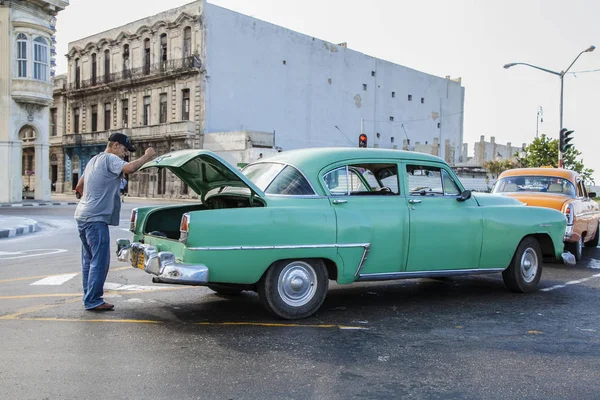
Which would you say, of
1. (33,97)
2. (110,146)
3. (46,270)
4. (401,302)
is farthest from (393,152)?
(33,97)

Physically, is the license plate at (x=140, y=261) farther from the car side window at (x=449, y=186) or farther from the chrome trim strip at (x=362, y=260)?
the car side window at (x=449, y=186)

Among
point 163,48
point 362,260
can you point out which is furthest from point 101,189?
point 163,48

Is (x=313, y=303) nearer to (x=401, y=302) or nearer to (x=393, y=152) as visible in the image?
(x=401, y=302)

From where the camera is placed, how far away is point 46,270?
901 centimetres

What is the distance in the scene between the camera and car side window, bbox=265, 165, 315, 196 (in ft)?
19.6

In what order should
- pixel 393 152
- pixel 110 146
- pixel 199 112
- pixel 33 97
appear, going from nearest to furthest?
pixel 110 146, pixel 393 152, pixel 33 97, pixel 199 112

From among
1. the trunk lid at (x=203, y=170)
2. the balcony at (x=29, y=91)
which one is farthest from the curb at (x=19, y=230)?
the balcony at (x=29, y=91)

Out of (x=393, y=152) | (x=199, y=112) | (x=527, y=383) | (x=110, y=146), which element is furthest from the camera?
(x=199, y=112)

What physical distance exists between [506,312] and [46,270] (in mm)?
6496

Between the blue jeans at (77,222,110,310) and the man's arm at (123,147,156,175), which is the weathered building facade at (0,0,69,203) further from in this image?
the man's arm at (123,147,156,175)

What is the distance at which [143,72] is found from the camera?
4550 centimetres

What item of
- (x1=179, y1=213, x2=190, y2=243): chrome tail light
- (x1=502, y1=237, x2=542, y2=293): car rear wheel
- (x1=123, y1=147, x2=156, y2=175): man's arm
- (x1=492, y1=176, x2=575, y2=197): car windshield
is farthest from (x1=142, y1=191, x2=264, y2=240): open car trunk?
(x1=492, y1=176, x2=575, y2=197): car windshield

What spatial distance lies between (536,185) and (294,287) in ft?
25.5

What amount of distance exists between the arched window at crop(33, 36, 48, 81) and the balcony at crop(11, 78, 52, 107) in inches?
16.2
